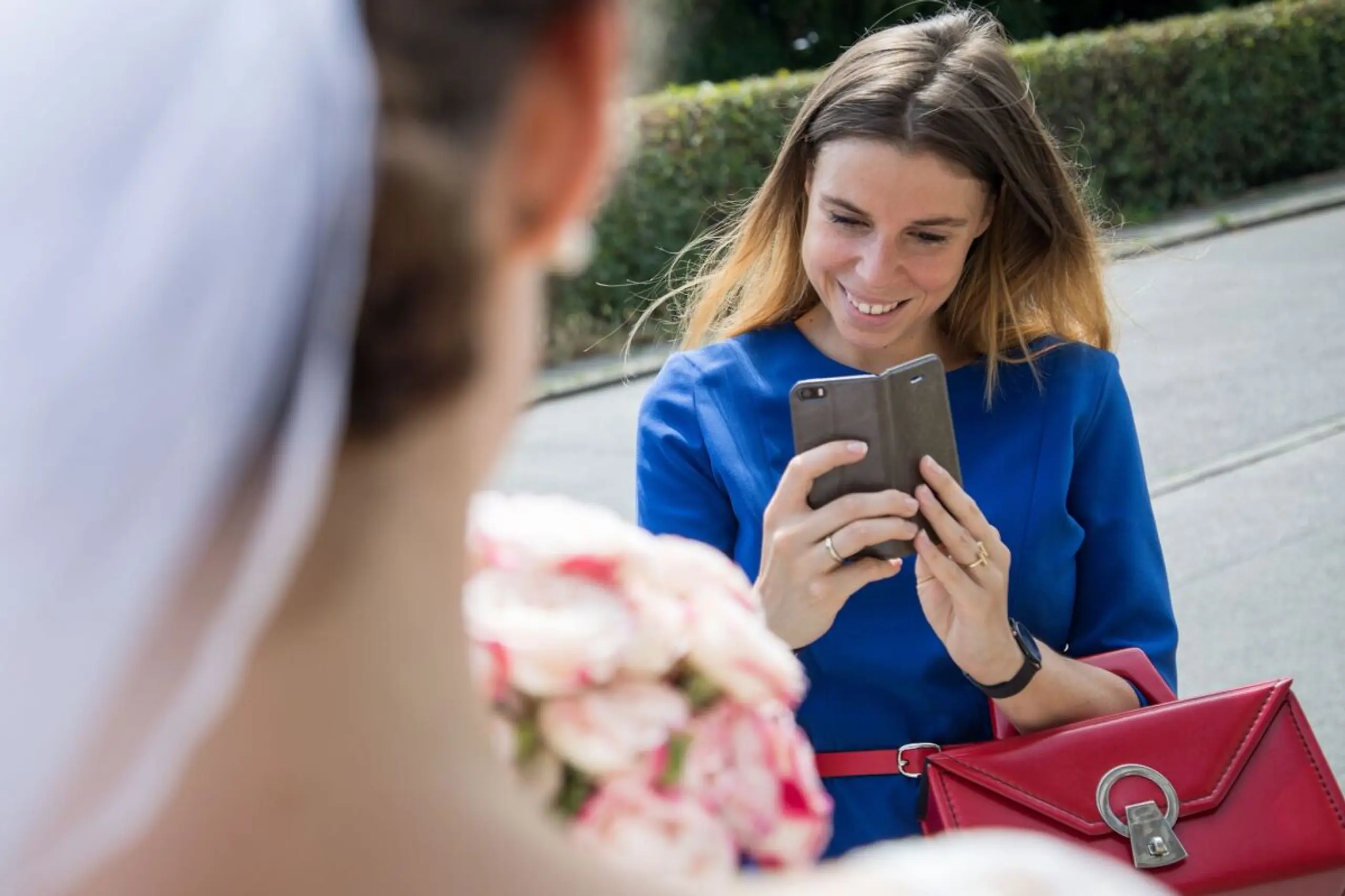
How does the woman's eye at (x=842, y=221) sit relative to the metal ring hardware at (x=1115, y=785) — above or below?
above

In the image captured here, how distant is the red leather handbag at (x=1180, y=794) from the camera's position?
2.09m

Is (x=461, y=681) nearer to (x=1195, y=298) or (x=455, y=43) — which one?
(x=455, y=43)

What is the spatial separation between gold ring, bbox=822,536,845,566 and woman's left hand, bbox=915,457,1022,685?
0.11 m

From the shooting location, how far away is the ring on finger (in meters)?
2.14

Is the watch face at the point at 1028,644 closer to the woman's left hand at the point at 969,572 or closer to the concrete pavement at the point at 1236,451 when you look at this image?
the woman's left hand at the point at 969,572

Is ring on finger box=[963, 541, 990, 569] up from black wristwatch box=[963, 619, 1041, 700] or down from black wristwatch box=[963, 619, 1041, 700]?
up

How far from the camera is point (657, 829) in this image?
0.87 meters

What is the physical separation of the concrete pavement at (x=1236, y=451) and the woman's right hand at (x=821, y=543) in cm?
98

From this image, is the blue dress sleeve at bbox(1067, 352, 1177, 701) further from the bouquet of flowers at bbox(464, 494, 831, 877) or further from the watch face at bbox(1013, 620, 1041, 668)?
the bouquet of flowers at bbox(464, 494, 831, 877)

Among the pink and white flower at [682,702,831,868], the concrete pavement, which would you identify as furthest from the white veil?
the concrete pavement

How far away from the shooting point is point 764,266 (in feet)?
8.95

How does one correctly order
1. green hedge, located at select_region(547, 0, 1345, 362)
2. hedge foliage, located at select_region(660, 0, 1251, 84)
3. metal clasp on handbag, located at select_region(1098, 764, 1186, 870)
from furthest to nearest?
hedge foliage, located at select_region(660, 0, 1251, 84)
green hedge, located at select_region(547, 0, 1345, 362)
metal clasp on handbag, located at select_region(1098, 764, 1186, 870)

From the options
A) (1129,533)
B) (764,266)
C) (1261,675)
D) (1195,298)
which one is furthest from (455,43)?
(1195,298)

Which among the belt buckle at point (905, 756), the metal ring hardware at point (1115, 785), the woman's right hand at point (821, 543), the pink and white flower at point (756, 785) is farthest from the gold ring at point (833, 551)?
the pink and white flower at point (756, 785)
